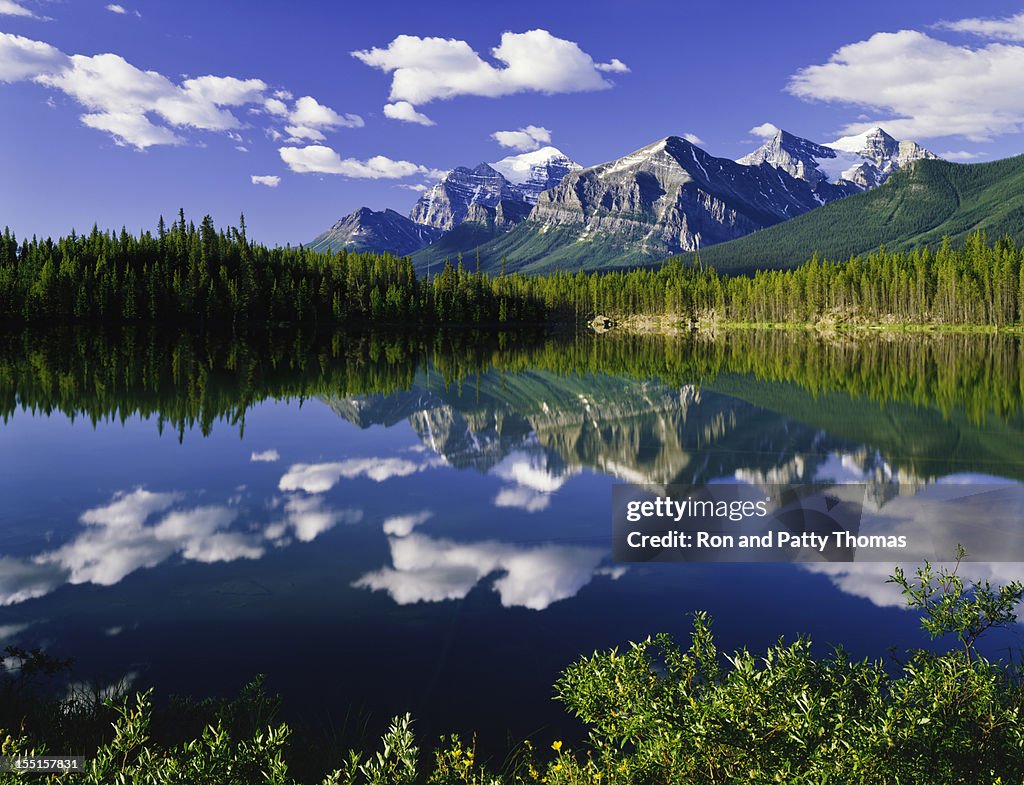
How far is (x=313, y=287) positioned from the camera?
518ft

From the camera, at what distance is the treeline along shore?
128 metres

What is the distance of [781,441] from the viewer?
98.5 feet

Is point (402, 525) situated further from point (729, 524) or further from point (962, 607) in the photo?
point (962, 607)

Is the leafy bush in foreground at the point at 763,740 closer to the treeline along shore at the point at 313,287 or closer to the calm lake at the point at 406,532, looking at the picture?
the calm lake at the point at 406,532

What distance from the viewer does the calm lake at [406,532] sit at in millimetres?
10523

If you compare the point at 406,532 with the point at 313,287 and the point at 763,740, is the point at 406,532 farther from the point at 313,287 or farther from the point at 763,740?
the point at 313,287

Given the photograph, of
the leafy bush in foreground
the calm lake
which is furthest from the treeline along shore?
the leafy bush in foreground

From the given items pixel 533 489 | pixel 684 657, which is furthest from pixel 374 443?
pixel 684 657
